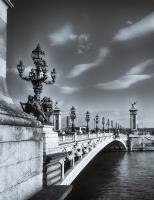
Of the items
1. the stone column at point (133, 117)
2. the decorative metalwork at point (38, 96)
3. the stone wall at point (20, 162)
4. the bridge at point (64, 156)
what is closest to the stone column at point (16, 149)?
the stone wall at point (20, 162)

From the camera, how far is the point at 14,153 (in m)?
3.88

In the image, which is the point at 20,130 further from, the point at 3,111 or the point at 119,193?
the point at 119,193

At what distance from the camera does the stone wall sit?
12.0 feet

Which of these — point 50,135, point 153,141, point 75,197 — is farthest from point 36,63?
point 153,141

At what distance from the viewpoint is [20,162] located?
13.4ft

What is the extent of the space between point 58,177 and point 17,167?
307cm

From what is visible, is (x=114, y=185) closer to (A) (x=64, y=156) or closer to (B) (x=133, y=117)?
(A) (x=64, y=156)

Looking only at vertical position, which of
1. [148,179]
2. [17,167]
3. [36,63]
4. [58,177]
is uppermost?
[36,63]

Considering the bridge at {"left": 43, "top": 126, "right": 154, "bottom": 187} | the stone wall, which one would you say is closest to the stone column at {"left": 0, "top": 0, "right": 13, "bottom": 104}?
the stone wall

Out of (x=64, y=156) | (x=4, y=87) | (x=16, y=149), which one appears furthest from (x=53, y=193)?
(x=64, y=156)

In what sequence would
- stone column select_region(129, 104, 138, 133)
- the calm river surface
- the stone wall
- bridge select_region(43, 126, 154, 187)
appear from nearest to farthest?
the stone wall
bridge select_region(43, 126, 154, 187)
the calm river surface
stone column select_region(129, 104, 138, 133)

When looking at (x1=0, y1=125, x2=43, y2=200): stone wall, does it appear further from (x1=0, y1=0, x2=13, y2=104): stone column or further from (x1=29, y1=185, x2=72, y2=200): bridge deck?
(x1=0, y1=0, x2=13, y2=104): stone column

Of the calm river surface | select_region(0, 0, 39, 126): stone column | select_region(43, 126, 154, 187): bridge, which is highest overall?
select_region(0, 0, 39, 126): stone column

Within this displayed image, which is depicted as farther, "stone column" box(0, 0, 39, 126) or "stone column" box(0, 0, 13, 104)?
"stone column" box(0, 0, 13, 104)
